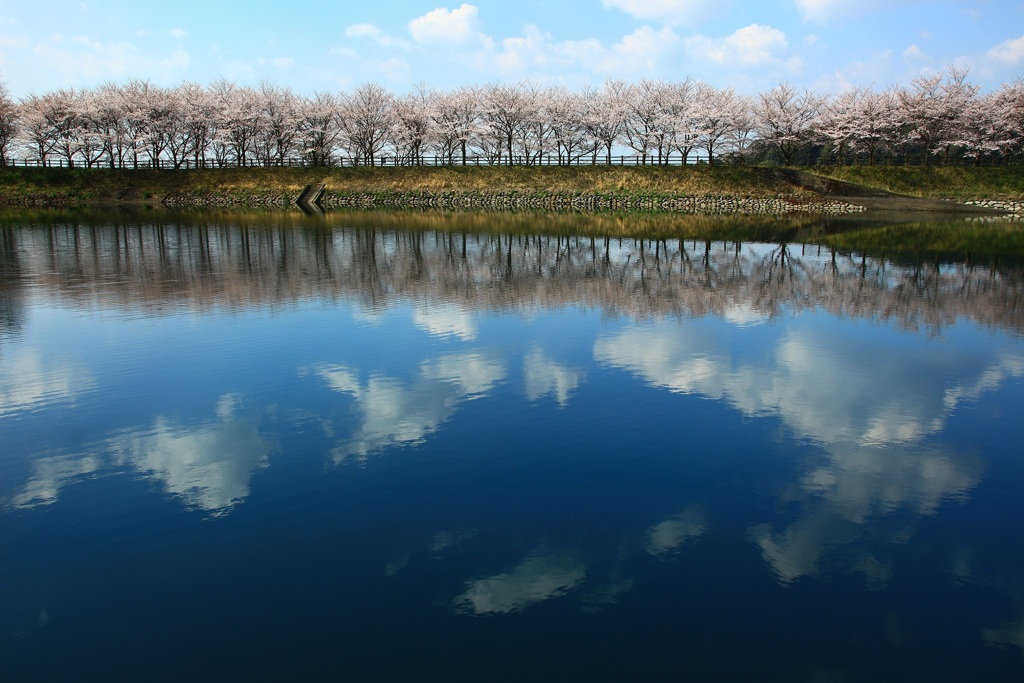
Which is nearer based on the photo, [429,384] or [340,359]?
[429,384]

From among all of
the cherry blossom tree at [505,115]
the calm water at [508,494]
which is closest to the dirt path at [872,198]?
the cherry blossom tree at [505,115]

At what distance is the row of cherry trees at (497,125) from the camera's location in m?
63.6

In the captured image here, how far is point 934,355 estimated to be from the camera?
1430 cm

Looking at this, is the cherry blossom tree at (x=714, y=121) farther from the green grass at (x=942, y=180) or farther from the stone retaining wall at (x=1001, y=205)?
the stone retaining wall at (x=1001, y=205)

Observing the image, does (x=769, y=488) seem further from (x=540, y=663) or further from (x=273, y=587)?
(x=273, y=587)

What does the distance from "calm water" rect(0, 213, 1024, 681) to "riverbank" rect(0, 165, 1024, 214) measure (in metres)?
40.4

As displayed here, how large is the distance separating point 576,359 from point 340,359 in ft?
15.1

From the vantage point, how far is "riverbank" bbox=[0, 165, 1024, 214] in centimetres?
5509

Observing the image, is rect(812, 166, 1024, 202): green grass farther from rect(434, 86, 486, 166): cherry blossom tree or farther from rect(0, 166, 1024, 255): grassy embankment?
rect(434, 86, 486, 166): cherry blossom tree

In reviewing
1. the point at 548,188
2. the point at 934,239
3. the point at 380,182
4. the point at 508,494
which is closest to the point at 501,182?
the point at 548,188

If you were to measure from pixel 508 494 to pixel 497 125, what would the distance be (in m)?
68.3

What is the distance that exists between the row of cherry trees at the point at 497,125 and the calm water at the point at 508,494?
53.9m

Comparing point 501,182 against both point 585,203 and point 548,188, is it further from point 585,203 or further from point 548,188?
point 585,203

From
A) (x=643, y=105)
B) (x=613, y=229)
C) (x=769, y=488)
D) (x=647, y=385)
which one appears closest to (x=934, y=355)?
(x=647, y=385)
